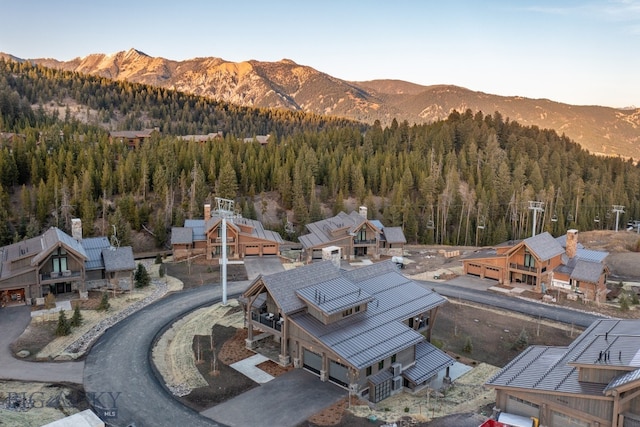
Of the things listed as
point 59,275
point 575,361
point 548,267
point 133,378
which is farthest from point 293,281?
point 548,267

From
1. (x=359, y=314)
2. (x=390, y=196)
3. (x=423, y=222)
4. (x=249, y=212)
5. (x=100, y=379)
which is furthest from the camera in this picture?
(x=390, y=196)

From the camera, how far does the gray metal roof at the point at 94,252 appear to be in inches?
1962

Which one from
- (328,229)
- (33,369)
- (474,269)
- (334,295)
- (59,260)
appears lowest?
(33,369)

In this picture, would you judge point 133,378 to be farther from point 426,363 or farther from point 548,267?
point 548,267

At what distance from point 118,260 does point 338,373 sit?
99.0ft

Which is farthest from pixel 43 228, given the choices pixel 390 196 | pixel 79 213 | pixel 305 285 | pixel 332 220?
pixel 390 196

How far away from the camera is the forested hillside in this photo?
247 feet

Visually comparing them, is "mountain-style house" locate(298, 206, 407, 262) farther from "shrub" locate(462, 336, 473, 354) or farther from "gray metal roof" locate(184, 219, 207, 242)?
"shrub" locate(462, 336, 473, 354)

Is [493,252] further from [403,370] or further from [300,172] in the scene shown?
[300,172]

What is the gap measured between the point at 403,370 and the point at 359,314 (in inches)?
184

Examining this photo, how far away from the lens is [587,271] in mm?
52250

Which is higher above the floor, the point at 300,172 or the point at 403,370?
the point at 300,172

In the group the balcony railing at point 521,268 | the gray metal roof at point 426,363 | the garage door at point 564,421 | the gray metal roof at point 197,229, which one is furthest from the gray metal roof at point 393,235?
the garage door at point 564,421

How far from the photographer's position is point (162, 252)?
226ft
